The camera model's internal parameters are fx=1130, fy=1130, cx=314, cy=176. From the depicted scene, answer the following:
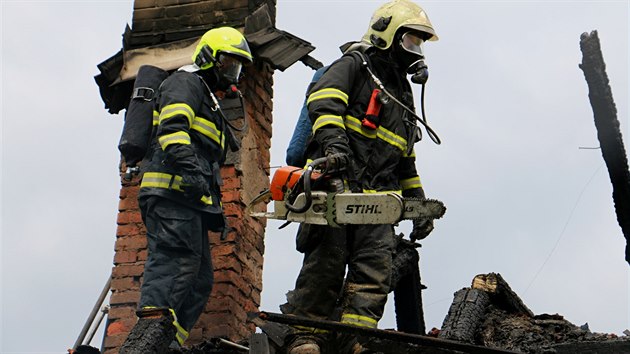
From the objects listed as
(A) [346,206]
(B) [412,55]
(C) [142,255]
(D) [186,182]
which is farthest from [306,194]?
(C) [142,255]

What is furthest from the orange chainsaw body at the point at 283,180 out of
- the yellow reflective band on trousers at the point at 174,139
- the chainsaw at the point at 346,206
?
the yellow reflective band on trousers at the point at 174,139

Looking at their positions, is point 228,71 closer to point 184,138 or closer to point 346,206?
point 184,138

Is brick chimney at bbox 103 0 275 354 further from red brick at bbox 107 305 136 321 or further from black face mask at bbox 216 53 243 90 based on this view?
black face mask at bbox 216 53 243 90

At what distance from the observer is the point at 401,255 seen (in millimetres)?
6914

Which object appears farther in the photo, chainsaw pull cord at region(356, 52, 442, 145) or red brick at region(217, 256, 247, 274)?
red brick at region(217, 256, 247, 274)

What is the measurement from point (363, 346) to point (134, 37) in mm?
4370

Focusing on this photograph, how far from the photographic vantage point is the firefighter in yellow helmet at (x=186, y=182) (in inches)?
276

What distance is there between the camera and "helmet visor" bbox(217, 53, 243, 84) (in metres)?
7.58

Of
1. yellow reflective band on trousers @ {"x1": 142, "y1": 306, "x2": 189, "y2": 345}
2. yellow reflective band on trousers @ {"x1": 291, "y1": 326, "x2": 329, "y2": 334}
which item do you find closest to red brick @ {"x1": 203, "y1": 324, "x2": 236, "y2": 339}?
yellow reflective band on trousers @ {"x1": 142, "y1": 306, "x2": 189, "y2": 345}

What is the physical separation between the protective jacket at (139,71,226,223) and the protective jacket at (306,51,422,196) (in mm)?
1129

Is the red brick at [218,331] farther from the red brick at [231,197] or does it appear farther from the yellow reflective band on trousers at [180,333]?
the red brick at [231,197]

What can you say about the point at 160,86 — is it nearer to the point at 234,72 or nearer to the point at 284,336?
the point at 234,72

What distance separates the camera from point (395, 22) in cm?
627

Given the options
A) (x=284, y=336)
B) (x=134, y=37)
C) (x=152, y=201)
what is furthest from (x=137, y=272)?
(x=284, y=336)
